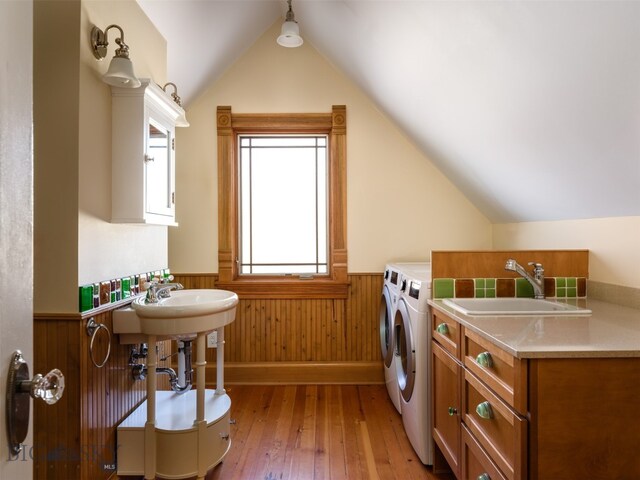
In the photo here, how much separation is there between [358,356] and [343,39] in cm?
231

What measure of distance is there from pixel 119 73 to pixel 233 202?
5.05 ft

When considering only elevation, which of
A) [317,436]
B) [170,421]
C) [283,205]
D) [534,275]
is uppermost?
[283,205]

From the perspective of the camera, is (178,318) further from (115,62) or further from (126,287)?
(115,62)

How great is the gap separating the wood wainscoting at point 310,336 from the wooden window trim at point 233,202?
2.9 inches

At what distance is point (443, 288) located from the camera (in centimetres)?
188

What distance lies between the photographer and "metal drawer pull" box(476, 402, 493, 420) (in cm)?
122

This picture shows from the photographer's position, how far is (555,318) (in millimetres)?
1436

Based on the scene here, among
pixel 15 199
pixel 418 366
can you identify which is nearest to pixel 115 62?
pixel 15 199

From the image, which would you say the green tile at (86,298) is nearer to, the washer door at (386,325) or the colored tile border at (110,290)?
the colored tile border at (110,290)

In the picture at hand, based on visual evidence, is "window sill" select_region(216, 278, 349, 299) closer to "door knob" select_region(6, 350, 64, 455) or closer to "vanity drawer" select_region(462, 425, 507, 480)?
"vanity drawer" select_region(462, 425, 507, 480)

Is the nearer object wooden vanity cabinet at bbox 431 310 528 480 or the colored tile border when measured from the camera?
wooden vanity cabinet at bbox 431 310 528 480

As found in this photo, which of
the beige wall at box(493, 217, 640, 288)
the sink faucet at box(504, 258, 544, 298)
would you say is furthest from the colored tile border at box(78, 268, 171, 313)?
the beige wall at box(493, 217, 640, 288)

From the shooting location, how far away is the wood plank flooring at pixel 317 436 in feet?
6.18

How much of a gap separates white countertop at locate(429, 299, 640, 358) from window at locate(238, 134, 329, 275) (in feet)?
5.46
